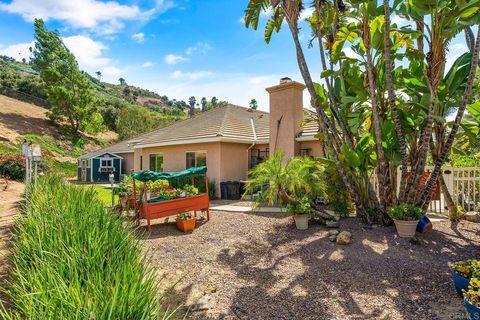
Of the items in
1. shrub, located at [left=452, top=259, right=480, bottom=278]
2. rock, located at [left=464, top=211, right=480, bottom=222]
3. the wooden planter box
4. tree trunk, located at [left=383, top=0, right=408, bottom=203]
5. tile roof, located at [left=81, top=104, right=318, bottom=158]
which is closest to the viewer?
shrub, located at [left=452, top=259, right=480, bottom=278]

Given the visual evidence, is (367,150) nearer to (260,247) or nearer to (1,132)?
(260,247)

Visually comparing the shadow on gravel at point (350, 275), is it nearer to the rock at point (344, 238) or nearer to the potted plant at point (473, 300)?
the rock at point (344, 238)

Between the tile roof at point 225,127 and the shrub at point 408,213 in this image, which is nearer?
the shrub at point 408,213

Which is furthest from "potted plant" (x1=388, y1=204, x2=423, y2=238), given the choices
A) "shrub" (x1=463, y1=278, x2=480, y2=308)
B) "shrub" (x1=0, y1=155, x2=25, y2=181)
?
"shrub" (x1=0, y1=155, x2=25, y2=181)

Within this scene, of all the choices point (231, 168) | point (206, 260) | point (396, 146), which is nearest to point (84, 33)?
point (231, 168)

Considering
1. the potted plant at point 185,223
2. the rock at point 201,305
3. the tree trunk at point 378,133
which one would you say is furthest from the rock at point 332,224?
the rock at point 201,305

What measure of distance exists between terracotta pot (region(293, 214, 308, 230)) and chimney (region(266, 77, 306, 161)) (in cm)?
583

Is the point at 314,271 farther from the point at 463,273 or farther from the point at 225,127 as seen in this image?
the point at 225,127

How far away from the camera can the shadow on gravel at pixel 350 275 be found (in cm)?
419

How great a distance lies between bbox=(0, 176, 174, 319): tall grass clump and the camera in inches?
86.1

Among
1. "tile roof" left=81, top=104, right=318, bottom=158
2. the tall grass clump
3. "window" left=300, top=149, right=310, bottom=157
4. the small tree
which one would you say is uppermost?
the small tree

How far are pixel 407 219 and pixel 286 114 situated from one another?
8.11 m

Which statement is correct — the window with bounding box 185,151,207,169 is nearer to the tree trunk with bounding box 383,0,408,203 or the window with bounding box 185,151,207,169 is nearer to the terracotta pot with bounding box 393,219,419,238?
the tree trunk with bounding box 383,0,408,203

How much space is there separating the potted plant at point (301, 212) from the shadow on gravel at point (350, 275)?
0.31m
